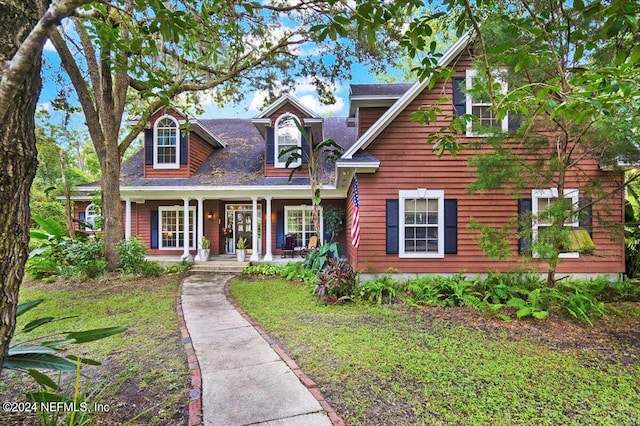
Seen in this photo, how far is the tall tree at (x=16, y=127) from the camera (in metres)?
1.40

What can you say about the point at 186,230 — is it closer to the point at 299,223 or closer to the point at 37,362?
the point at 299,223

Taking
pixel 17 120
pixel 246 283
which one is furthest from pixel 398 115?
pixel 17 120

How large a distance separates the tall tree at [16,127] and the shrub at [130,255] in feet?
30.1

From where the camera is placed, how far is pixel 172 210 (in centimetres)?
1297

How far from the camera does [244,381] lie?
10.6ft

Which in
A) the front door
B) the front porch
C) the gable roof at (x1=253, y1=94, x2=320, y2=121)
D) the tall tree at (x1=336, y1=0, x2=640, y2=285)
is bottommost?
the front porch

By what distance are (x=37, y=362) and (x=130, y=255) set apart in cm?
863

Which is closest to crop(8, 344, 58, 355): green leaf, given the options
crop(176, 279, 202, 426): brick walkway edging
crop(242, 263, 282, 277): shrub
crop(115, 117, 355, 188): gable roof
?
crop(176, 279, 202, 426): brick walkway edging

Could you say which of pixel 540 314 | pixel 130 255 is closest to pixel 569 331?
pixel 540 314

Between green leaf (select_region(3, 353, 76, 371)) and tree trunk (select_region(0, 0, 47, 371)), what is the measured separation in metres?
0.62

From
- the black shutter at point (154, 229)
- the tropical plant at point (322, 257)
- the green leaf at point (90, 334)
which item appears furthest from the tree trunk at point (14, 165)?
the black shutter at point (154, 229)

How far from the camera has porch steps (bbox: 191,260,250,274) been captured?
1076 cm

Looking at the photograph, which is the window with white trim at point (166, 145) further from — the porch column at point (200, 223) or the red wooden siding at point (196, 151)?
the porch column at point (200, 223)

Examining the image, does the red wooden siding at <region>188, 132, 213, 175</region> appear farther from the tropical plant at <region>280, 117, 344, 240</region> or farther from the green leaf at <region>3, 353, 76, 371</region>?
the green leaf at <region>3, 353, 76, 371</region>
